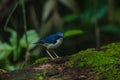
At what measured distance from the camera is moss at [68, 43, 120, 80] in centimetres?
429

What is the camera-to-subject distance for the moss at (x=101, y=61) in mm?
4291

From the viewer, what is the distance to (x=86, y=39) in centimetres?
963

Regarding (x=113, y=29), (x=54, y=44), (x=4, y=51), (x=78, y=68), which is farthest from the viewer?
(x=113, y=29)

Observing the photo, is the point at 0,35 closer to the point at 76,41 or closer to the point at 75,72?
the point at 76,41

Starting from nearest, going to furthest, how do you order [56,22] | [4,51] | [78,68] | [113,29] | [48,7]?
[78,68]
[4,51]
[48,7]
[56,22]
[113,29]

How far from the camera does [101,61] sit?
4473 millimetres

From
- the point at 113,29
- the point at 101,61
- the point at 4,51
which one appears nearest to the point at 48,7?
the point at 4,51

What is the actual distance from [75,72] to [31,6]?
14.2 ft

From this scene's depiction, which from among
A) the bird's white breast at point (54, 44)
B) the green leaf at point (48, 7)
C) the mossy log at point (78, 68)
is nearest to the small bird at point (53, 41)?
the bird's white breast at point (54, 44)

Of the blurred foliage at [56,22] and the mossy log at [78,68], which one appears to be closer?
the mossy log at [78,68]

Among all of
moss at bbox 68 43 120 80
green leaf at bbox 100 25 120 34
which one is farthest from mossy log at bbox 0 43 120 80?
green leaf at bbox 100 25 120 34

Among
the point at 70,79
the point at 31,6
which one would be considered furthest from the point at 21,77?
the point at 31,6

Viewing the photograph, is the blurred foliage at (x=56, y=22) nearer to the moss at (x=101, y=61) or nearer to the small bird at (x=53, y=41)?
the small bird at (x=53, y=41)

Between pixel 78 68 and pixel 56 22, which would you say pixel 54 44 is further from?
pixel 56 22
